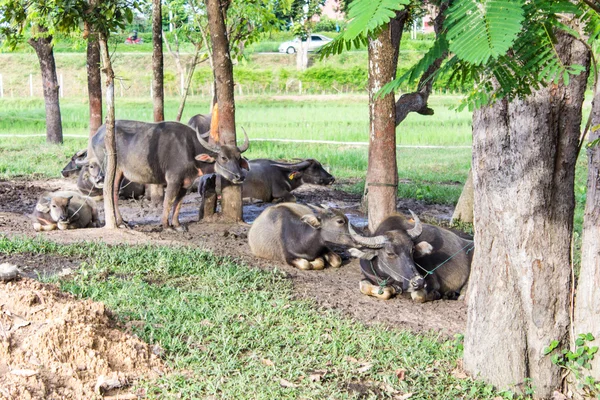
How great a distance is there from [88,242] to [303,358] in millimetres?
3588

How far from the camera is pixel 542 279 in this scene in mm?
4402

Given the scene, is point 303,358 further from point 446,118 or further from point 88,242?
point 446,118

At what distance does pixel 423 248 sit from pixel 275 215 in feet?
6.53

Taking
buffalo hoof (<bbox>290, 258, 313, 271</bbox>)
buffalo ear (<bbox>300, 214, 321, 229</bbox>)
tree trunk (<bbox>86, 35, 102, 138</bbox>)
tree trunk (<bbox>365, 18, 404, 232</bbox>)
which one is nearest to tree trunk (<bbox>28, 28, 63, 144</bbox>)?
tree trunk (<bbox>86, 35, 102, 138</bbox>)

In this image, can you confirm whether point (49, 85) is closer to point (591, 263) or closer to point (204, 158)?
point (204, 158)

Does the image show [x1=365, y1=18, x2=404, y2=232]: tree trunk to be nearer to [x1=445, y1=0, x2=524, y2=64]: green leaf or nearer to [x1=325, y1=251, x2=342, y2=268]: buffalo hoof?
[x1=325, y1=251, x2=342, y2=268]: buffalo hoof

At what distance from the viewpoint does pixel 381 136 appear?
746cm

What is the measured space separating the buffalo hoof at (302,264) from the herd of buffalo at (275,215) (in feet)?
0.04

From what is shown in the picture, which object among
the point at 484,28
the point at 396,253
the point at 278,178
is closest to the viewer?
the point at 484,28

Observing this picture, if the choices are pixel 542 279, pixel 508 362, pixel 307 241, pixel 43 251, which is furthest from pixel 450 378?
pixel 43 251

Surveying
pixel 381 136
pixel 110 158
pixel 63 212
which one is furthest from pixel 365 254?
pixel 63 212

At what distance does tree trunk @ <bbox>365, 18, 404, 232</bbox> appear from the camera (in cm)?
727

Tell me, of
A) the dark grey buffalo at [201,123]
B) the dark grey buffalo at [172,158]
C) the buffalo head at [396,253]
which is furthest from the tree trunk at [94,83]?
the buffalo head at [396,253]

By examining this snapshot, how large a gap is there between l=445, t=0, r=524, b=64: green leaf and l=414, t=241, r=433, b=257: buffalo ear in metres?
5.00
